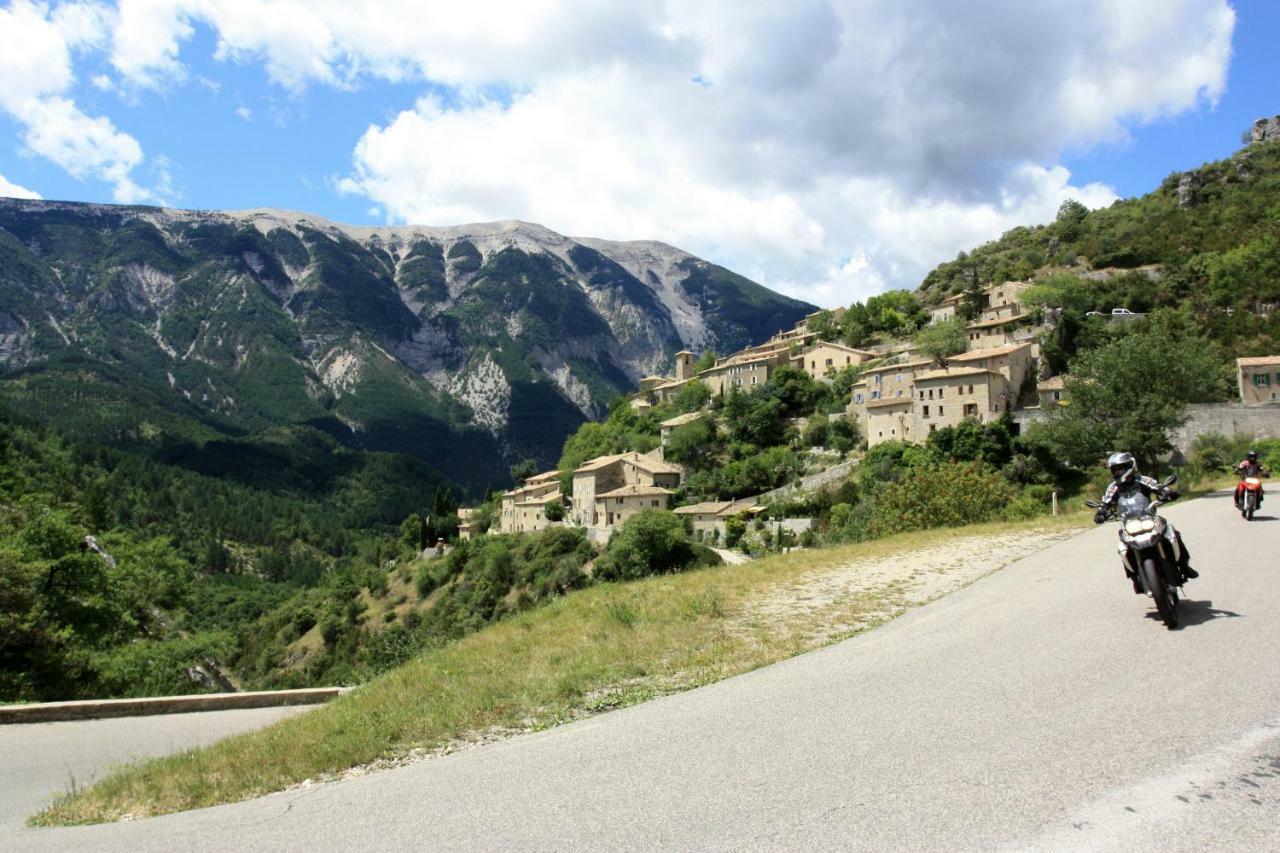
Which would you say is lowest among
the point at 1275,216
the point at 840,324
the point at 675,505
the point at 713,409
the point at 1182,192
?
the point at 675,505

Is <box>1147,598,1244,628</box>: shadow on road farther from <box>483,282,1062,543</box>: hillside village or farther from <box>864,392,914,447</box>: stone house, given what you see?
<box>864,392,914,447</box>: stone house

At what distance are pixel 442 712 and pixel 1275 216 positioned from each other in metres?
100

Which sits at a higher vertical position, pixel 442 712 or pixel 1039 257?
pixel 1039 257

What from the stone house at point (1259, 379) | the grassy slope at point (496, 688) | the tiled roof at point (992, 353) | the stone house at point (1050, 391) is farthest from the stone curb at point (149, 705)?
the stone house at point (1259, 379)

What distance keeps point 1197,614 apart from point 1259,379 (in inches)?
2152

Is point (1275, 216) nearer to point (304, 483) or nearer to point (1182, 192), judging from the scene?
point (1182, 192)

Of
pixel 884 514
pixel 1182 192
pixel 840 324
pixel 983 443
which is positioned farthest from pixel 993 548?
pixel 1182 192

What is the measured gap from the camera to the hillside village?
56938mm

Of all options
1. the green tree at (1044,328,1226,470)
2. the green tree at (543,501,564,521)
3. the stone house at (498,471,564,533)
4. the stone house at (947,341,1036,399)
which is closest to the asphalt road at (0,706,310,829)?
the green tree at (1044,328,1226,470)

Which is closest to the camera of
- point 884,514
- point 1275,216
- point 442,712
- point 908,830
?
point 908,830

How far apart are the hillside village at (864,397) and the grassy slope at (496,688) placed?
45.7m

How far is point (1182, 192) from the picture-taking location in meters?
95.6

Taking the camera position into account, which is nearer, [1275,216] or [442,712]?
[442,712]

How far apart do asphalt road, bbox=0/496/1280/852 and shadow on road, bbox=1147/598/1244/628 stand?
49mm
